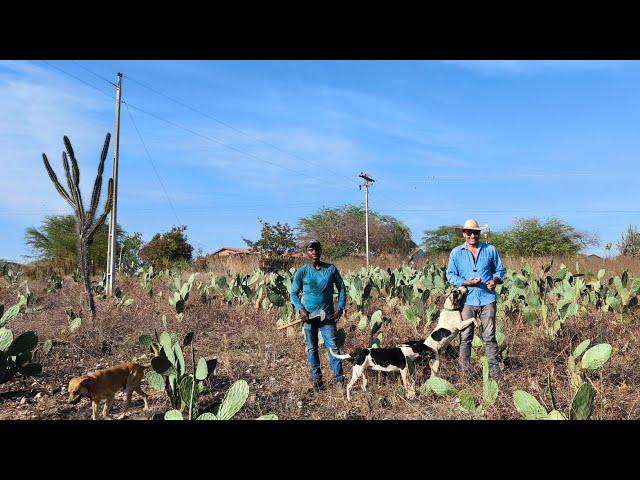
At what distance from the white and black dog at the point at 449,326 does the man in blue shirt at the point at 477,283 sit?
0.18 ft

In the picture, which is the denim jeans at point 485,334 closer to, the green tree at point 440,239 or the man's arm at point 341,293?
the man's arm at point 341,293

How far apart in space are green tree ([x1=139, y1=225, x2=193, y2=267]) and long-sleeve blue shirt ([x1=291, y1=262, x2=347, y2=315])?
25906 millimetres

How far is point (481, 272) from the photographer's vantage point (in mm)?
5070

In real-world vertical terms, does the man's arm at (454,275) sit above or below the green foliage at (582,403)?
above

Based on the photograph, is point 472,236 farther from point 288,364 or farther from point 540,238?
point 540,238

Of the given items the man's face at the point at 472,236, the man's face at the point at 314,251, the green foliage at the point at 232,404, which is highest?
the man's face at the point at 472,236

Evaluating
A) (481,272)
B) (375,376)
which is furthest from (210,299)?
(481,272)

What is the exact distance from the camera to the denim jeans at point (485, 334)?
5.02m

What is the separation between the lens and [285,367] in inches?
242

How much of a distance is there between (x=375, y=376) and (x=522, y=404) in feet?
5.92

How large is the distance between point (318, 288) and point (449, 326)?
1219 millimetres

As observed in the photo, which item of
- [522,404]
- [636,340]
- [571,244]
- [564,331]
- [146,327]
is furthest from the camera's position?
[571,244]

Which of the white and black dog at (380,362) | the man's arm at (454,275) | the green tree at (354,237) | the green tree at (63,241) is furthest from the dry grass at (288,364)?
the green tree at (354,237)
